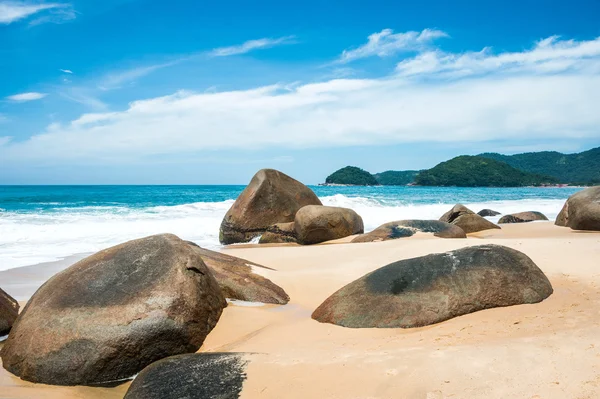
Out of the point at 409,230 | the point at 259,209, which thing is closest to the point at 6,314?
the point at 409,230

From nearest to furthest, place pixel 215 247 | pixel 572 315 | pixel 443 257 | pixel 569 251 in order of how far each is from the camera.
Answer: pixel 572 315 → pixel 443 257 → pixel 569 251 → pixel 215 247

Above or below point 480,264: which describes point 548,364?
below

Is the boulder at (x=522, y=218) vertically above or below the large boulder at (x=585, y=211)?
below

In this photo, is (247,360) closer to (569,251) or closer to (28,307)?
(28,307)

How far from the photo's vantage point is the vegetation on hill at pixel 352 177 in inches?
3469

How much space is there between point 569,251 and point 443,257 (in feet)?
10.4

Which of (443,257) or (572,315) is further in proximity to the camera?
(443,257)

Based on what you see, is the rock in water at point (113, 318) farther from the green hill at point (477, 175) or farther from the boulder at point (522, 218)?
the green hill at point (477, 175)

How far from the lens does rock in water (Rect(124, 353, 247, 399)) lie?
297 centimetres

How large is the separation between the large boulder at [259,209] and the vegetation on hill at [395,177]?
7805 cm

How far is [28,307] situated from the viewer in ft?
14.2

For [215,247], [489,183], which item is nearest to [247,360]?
[215,247]

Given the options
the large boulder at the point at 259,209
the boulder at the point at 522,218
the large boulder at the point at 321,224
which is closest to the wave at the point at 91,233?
the large boulder at the point at 259,209

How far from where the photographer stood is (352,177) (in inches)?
3489
